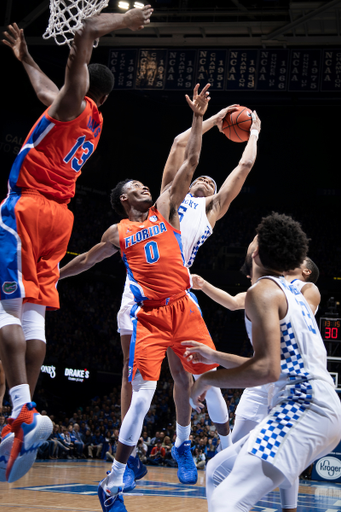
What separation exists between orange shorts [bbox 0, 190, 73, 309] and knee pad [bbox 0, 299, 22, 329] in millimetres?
50

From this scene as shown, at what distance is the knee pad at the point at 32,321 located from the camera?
11.8ft

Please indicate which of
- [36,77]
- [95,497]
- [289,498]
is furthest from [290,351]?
[95,497]

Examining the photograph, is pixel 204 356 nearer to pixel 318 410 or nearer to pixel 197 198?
pixel 318 410

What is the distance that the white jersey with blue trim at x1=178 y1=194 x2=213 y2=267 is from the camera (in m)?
5.69

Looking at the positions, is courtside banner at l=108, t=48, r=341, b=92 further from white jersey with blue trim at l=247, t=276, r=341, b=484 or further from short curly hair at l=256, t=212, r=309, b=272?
white jersey with blue trim at l=247, t=276, r=341, b=484

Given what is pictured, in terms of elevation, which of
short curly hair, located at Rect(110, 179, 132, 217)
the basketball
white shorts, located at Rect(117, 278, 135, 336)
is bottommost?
white shorts, located at Rect(117, 278, 135, 336)

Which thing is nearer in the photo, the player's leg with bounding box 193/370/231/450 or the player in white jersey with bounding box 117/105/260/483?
the player's leg with bounding box 193/370/231/450

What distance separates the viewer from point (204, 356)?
342cm

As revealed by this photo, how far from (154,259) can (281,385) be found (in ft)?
7.29

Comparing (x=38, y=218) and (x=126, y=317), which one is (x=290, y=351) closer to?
(x=38, y=218)

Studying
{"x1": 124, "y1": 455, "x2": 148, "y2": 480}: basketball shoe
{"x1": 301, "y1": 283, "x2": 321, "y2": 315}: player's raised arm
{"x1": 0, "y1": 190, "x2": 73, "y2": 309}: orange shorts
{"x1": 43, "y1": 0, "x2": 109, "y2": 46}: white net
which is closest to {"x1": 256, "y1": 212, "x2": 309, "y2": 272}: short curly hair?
{"x1": 0, "y1": 190, "x2": 73, "y2": 309}: orange shorts

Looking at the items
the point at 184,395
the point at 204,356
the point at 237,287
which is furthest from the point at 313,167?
the point at 204,356

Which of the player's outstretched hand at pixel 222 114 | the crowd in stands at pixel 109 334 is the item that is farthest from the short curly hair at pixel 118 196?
the crowd in stands at pixel 109 334

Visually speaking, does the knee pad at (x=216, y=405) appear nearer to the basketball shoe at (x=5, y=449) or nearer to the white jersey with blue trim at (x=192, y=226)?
the white jersey with blue trim at (x=192, y=226)
